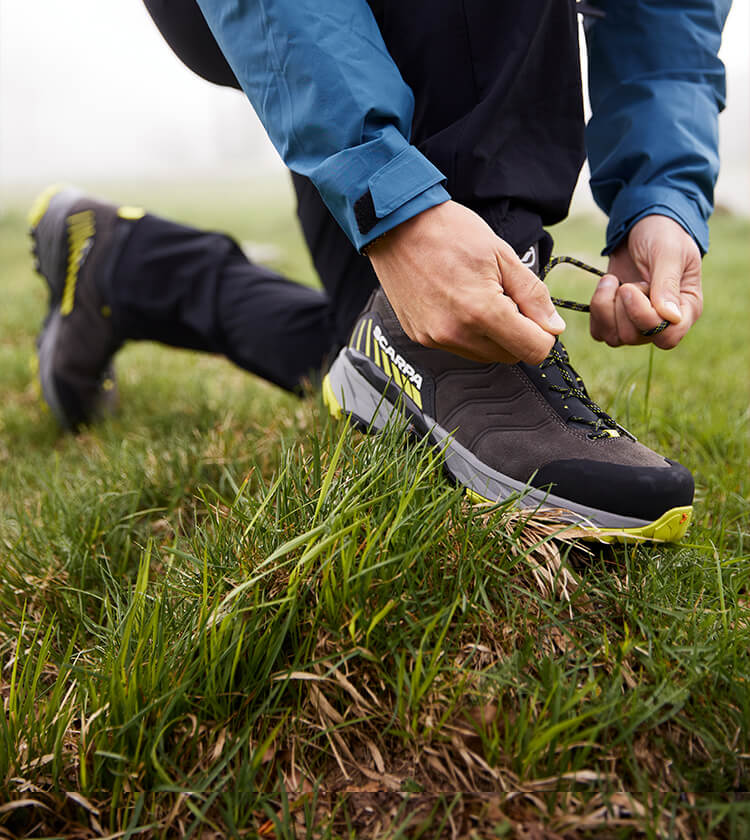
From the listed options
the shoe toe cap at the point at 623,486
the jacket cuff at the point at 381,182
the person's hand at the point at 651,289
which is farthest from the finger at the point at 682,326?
the jacket cuff at the point at 381,182

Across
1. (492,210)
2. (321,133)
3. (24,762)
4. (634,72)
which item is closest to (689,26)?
(634,72)

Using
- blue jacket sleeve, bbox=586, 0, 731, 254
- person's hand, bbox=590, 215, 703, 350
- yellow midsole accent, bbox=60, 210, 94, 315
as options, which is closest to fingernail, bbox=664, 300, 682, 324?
person's hand, bbox=590, 215, 703, 350

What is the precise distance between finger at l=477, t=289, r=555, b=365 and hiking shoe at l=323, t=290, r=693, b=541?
0.21 m

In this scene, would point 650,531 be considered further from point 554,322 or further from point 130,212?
point 130,212

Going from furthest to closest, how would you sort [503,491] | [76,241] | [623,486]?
1. [76,241]
2. [503,491]
3. [623,486]

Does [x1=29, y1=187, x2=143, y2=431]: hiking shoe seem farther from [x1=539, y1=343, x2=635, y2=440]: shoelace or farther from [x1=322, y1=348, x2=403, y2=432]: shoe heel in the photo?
[x1=539, y1=343, x2=635, y2=440]: shoelace

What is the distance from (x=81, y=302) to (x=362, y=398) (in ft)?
5.38

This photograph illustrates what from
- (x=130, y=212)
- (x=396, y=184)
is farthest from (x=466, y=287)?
Result: (x=130, y=212)

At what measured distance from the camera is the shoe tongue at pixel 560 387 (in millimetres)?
1395

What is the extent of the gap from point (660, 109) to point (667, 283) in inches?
22.2

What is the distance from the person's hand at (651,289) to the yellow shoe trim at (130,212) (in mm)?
1902

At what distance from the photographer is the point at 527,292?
117 centimetres

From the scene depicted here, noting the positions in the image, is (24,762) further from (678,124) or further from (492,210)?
(678,124)

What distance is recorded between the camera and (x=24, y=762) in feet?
3.16
